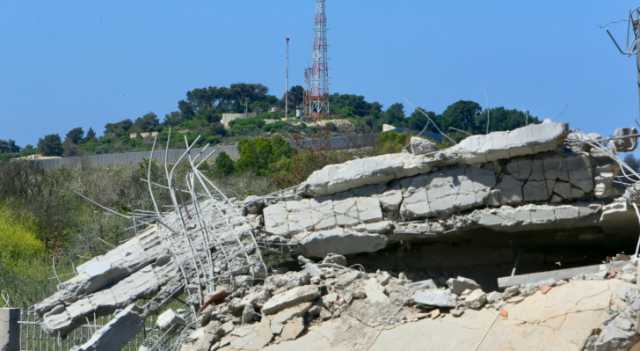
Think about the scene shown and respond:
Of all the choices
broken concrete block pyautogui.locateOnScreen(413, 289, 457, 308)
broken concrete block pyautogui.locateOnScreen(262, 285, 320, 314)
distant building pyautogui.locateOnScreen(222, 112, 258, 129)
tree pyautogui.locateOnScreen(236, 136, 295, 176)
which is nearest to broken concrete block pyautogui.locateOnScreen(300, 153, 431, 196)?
broken concrete block pyautogui.locateOnScreen(262, 285, 320, 314)

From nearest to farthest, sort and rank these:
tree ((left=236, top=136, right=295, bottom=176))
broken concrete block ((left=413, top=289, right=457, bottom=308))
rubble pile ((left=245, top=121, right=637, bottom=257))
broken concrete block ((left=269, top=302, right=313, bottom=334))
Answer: broken concrete block ((left=413, top=289, right=457, bottom=308)) < broken concrete block ((left=269, top=302, right=313, bottom=334)) < rubble pile ((left=245, top=121, right=637, bottom=257)) < tree ((left=236, top=136, right=295, bottom=176))

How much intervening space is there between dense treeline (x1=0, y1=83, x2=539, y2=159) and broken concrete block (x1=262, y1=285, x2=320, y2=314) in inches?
766

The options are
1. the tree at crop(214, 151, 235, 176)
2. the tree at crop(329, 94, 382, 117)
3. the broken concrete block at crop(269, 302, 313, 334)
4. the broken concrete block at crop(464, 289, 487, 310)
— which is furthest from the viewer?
the tree at crop(329, 94, 382, 117)

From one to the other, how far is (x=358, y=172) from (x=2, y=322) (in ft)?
14.1

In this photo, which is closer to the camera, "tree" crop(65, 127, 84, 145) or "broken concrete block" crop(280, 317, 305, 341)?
"broken concrete block" crop(280, 317, 305, 341)

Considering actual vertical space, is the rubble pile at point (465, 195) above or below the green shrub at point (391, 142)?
below

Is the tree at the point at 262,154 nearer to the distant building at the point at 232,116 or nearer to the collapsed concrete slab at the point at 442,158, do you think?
the collapsed concrete slab at the point at 442,158

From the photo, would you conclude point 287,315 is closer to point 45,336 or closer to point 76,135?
point 45,336

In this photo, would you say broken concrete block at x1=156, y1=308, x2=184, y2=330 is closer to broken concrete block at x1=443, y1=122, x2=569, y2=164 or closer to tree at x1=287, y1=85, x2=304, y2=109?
broken concrete block at x1=443, y1=122, x2=569, y2=164

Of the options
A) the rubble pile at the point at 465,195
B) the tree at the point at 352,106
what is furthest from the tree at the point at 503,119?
the tree at the point at 352,106

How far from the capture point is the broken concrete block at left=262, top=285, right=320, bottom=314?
1314cm

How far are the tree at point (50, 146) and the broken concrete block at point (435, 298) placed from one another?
51.8 metres

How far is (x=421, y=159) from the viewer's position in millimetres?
14102

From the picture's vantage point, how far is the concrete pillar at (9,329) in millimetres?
14148
